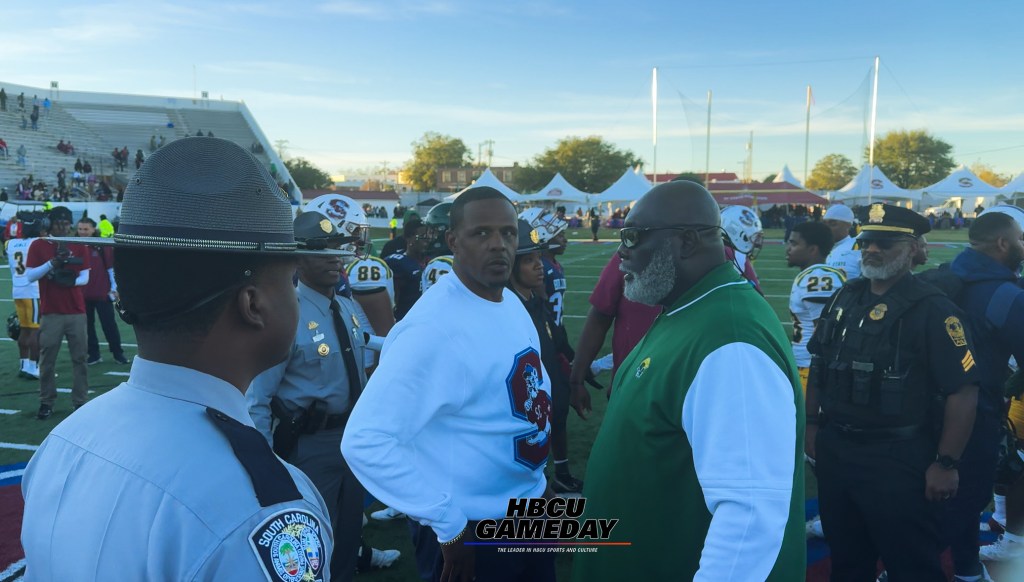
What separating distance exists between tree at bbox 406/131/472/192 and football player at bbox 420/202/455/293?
111348mm

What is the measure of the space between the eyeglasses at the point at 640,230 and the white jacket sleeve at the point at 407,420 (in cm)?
78

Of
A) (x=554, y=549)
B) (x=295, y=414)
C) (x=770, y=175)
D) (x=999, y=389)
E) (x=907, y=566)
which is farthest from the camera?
(x=770, y=175)

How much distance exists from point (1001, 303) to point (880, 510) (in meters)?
1.71

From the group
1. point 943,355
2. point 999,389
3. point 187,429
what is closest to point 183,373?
point 187,429

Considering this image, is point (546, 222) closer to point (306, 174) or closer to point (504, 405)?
point (504, 405)

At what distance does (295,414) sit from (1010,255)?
181 inches

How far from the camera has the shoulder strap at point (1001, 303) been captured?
13.1 feet

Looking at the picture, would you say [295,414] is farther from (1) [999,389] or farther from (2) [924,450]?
(1) [999,389]

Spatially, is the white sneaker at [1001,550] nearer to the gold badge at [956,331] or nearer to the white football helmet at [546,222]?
the gold badge at [956,331]

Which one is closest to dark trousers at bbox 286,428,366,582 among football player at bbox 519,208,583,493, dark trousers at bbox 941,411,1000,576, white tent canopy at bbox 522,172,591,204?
football player at bbox 519,208,583,493

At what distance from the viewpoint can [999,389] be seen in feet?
13.5

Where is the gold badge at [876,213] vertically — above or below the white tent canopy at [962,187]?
below

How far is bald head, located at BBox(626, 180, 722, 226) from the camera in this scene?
86.6 inches

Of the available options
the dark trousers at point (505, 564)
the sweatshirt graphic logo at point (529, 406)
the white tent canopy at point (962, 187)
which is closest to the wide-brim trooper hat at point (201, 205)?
the sweatshirt graphic logo at point (529, 406)
